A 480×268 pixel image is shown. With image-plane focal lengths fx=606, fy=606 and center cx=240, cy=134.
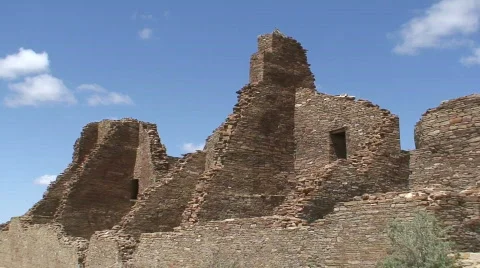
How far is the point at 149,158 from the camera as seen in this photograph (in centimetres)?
2427

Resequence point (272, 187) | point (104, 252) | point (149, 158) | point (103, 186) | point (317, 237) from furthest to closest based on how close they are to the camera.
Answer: point (103, 186), point (149, 158), point (272, 187), point (104, 252), point (317, 237)

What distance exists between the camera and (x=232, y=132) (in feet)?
61.0

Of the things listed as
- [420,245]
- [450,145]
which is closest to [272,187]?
[450,145]

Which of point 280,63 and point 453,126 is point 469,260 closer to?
point 453,126

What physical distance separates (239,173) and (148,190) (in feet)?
11.6

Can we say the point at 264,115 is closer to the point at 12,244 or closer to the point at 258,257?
the point at 258,257

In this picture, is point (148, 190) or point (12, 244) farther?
point (12, 244)

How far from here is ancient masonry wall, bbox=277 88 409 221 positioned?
14.8m

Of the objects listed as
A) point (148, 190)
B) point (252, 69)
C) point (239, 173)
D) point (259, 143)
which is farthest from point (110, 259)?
point (252, 69)

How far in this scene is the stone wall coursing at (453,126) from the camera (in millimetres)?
14980

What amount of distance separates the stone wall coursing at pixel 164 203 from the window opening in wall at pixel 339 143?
5.45m

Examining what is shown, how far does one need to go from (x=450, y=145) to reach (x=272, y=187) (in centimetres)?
581

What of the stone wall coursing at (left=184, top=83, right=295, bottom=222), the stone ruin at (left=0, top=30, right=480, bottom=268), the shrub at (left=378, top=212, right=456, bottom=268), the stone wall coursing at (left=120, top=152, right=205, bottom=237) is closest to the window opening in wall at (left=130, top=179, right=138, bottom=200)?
the stone ruin at (left=0, top=30, right=480, bottom=268)

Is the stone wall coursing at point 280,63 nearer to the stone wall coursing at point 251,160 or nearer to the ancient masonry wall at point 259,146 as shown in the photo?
the ancient masonry wall at point 259,146
